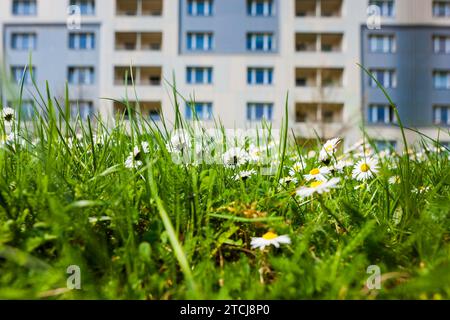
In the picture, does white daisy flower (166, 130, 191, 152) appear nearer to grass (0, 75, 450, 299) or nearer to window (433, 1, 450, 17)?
grass (0, 75, 450, 299)

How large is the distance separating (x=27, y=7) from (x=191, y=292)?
2106 centimetres

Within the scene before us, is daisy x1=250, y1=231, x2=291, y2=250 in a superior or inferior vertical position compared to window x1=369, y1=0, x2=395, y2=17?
inferior

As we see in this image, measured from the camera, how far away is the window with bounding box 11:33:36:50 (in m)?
18.8

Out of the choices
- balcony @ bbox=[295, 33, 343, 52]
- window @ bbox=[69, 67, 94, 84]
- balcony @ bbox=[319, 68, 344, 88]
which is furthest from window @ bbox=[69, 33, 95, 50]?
balcony @ bbox=[319, 68, 344, 88]

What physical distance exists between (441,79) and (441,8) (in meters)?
3.09

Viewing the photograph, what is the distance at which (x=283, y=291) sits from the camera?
54 cm

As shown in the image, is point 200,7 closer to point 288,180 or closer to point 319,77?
point 319,77

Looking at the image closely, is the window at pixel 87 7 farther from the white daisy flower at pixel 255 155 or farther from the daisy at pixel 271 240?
the daisy at pixel 271 240

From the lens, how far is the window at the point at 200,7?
18672 mm

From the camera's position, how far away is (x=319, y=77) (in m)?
17.5

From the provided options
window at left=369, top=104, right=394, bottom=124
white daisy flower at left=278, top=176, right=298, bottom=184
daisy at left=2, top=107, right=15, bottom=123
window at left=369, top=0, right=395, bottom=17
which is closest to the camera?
white daisy flower at left=278, top=176, right=298, bottom=184

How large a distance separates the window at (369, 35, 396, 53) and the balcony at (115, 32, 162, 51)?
8.82m
